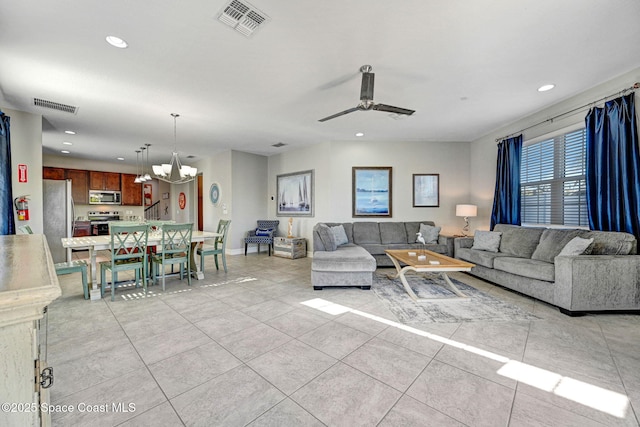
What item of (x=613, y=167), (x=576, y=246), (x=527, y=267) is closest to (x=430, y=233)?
(x=527, y=267)

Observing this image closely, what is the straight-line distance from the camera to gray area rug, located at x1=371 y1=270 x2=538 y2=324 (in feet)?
9.34

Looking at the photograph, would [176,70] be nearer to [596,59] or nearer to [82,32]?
[82,32]

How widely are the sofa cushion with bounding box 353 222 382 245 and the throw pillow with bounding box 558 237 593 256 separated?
2.91 m

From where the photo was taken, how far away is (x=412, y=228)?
5.77 meters

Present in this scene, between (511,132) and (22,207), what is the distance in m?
8.23

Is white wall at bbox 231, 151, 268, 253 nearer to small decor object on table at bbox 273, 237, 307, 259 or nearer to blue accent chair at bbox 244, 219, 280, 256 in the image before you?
blue accent chair at bbox 244, 219, 280, 256

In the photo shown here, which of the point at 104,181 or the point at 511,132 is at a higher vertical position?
the point at 511,132

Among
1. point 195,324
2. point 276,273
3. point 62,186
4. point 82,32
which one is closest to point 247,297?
point 195,324

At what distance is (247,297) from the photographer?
3500 mm

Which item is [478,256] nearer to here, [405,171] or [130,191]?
[405,171]

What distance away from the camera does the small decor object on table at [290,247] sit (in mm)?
6215

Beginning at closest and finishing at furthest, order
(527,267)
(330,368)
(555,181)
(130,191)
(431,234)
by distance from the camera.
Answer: (330,368), (527,267), (555,181), (431,234), (130,191)

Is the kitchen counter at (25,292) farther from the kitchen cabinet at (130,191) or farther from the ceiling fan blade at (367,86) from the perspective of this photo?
the kitchen cabinet at (130,191)

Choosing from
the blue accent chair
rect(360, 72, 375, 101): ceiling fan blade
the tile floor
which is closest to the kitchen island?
the tile floor
